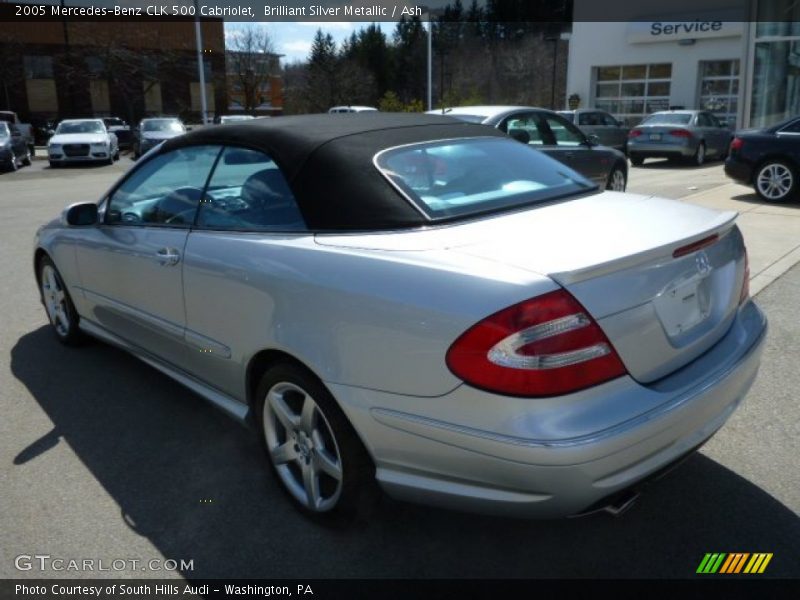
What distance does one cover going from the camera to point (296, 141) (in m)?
3.01

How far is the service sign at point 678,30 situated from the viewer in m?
28.6

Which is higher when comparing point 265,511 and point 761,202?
point 761,202

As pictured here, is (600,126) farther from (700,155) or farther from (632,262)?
(632,262)

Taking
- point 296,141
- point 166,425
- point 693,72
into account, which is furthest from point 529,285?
point 693,72

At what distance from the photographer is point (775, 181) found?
426 inches

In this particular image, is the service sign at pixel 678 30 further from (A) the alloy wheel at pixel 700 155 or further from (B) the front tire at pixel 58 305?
(B) the front tire at pixel 58 305

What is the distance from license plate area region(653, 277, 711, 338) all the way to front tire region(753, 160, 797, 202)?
9.50m

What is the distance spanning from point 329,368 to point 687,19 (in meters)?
32.4

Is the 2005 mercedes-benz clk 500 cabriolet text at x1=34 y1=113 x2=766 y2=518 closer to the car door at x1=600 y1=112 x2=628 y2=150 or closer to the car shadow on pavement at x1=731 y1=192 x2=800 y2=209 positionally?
the car shadow on pavement at x1=731 y1=192 x2=800 y2=209

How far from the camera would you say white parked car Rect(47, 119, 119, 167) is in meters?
23.0

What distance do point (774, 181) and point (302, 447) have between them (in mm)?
10434

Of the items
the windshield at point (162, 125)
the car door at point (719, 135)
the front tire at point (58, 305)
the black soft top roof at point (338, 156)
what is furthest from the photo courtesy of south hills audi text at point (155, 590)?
the windshield at point (162, 125)

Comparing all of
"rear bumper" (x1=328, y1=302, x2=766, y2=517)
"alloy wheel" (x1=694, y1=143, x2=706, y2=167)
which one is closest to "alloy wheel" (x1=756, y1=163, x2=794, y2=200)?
"alloy wheel" (x1=694, y1=143, x2=706, y2=167)

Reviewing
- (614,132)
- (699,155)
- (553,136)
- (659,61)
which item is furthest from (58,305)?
(659,61)
